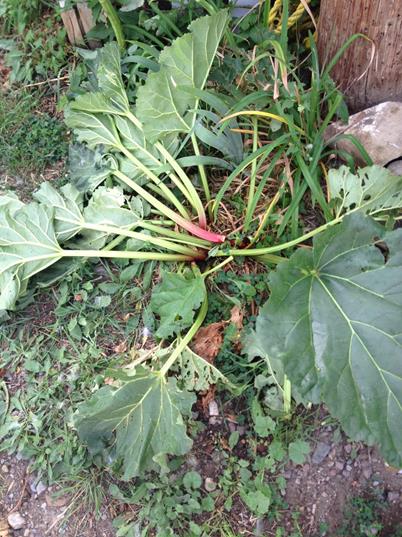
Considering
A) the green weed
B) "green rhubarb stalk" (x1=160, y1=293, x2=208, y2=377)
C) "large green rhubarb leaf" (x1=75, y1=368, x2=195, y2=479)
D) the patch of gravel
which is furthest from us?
the green weed

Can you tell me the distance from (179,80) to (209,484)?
1699 millimetres

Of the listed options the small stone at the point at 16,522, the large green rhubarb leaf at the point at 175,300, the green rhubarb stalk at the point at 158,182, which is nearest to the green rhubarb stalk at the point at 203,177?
the green rhubarb stalk at the point at 158,182

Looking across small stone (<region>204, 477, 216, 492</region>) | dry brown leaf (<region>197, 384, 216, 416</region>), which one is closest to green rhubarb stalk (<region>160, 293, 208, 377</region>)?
dry brown leaf (<region>197, 384, 216, 416</region>)

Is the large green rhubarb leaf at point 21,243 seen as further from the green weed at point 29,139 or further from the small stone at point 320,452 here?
the small stone at point 320,452

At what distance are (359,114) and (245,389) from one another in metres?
1.30

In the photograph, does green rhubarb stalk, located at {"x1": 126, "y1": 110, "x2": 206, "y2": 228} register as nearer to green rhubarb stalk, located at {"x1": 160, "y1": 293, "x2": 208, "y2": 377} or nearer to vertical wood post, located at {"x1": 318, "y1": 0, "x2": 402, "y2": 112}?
green rhubarb stalk, located at {"x1": 160, "y1": 293, "x2": 208, "y2": 377}

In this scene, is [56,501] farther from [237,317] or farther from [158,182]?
[158,182]

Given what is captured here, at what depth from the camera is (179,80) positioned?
2.60 m

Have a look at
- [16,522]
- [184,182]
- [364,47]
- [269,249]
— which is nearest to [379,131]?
[364,47]

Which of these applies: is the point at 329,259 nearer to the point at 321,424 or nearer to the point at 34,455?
the point at 321,424

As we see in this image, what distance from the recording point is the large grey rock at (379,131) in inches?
103

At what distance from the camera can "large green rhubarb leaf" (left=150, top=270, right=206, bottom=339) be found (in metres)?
2.44

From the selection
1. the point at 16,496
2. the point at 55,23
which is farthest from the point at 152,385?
the point at 55,23

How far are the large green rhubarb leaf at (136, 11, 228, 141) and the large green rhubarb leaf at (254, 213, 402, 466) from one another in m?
0.93
